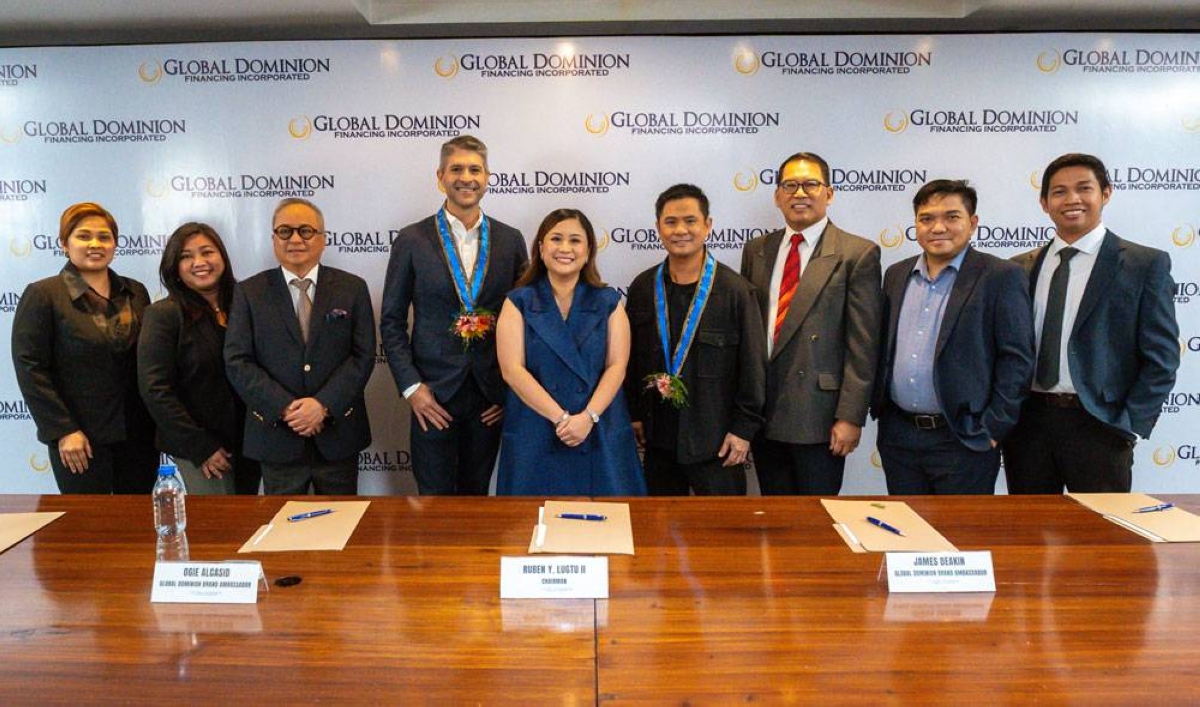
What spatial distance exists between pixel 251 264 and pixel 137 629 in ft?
9.22

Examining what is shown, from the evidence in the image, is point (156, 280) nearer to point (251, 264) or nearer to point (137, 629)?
point (251, 264)

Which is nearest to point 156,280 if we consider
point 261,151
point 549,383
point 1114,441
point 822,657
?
point 261,151

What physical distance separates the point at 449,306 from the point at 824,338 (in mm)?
1478

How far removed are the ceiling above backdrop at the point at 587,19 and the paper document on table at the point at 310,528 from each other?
8.35 feet

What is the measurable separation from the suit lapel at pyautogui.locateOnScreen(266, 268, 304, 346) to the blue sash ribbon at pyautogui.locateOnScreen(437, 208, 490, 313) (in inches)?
21.8

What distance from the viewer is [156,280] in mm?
3809

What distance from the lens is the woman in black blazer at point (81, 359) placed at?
2.95 m

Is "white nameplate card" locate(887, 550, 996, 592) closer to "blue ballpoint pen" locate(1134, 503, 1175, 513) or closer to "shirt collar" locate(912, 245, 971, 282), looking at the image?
"blue ballpoint pen" locate(1134, 503, 1175, 513)

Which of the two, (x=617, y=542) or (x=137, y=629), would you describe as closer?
(x=137, y=629)

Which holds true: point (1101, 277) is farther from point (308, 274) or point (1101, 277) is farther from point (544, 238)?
point (308, 274)

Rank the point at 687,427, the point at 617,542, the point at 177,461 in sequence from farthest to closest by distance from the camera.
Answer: the point at 177,461 → the point at 687,427 → the point at 617,542

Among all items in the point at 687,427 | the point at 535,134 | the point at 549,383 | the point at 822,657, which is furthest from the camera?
the point at 535,134

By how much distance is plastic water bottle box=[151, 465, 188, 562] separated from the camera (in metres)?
1.63

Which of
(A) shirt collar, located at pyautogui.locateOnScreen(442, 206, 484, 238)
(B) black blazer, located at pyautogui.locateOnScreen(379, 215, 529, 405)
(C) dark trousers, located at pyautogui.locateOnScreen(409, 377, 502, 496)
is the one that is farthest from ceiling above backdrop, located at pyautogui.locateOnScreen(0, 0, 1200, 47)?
(C) dark trousers, located at pyautogui.locateOnScreen(409, 377, 502, 496)
